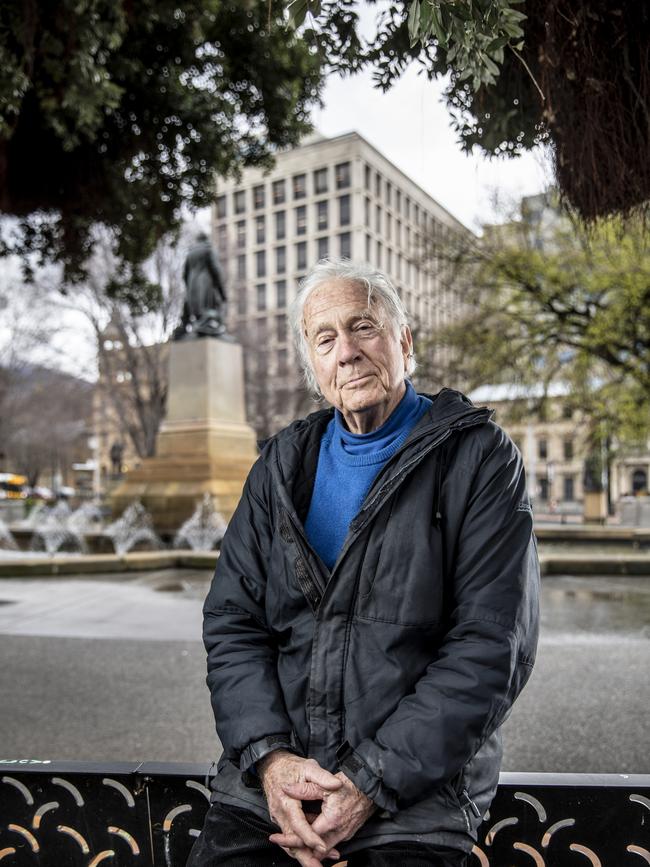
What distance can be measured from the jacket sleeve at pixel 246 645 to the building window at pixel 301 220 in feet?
245

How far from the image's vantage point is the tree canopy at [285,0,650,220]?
8.01 ft

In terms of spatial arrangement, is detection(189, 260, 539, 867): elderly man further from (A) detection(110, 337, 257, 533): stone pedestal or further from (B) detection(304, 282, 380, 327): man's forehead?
(A) detection(110, 337, 257, 533): stone pedestal

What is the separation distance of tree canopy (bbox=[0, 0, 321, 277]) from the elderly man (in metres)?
3.01

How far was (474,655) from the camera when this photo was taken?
167 centimetres

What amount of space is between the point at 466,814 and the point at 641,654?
4.73 metres

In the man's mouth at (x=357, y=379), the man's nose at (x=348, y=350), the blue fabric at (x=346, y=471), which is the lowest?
the blue fabric at (x=346, y=471)

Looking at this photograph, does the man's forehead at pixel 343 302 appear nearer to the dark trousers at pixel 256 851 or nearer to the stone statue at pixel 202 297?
the dark trousers at pixel 256 851

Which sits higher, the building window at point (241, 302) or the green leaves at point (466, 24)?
the building window at point (241, 302)

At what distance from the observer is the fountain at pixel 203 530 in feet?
44.1

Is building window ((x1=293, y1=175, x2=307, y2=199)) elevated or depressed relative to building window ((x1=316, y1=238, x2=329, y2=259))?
elevated

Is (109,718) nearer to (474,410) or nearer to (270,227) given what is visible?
(474,410)

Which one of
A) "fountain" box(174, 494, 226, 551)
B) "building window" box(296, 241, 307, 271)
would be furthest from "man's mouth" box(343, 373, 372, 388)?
"building window" box(296, 241, 307, 271)

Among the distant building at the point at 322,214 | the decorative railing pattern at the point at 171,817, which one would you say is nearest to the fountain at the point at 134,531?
the decorative railing pattern at the point at 171,817

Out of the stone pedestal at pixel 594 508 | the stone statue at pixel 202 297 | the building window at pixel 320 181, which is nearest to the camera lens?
the stone statue at pixel 202 297
